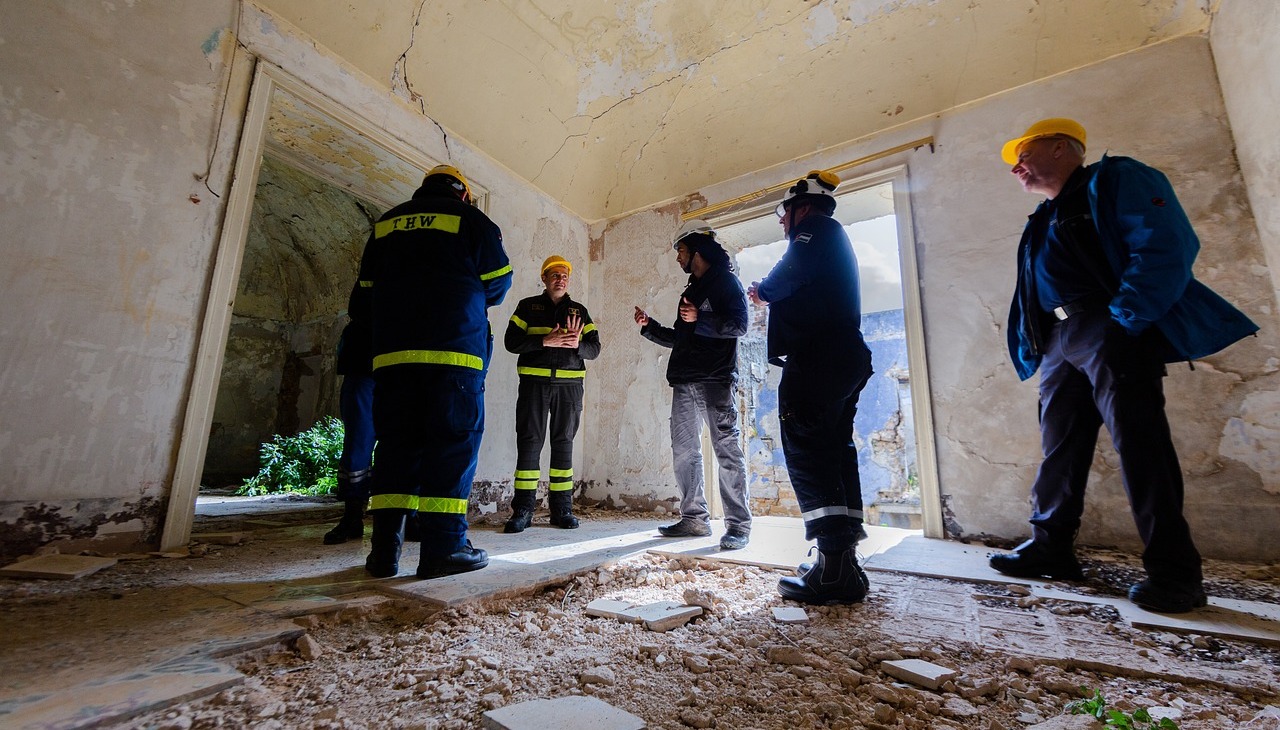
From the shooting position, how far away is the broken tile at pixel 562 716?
859 millimetres

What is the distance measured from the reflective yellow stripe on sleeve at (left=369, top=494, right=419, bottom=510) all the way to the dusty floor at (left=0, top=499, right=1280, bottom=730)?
10.3 inches

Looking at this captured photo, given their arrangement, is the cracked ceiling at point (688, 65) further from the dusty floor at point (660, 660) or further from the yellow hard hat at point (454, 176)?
the dusty floor at point (660, 660)

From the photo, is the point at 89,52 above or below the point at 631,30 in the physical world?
below

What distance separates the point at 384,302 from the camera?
195 cm

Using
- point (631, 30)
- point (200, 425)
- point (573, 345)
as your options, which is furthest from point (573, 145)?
point (200, 425)

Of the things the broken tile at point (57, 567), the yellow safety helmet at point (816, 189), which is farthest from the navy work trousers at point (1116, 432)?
the broken tile at point (57, 567)

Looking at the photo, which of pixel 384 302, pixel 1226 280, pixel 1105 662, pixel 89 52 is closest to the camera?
pixel 1105 662

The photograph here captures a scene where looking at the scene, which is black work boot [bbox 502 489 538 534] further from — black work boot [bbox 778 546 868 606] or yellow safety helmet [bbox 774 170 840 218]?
yellow safety helmet [bbox 774 170 840 218]

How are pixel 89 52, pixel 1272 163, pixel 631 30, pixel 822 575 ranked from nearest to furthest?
pixel 822 575 → pixel 89 52 → pixel 1272 163 → pixel 631 30

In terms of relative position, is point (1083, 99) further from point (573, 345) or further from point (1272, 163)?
point (573, 345)

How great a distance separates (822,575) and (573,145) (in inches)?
164

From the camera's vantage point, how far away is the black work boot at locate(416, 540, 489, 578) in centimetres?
181

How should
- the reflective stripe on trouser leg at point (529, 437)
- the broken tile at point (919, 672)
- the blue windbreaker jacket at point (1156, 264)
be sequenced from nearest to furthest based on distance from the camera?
the broken tile at point (919, 672) → the blue windbreaker jacket at point (1156, 264) → the reflective stripe on trouser leg at point (529, 437)

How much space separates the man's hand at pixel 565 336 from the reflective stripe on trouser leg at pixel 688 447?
772 millimetres
